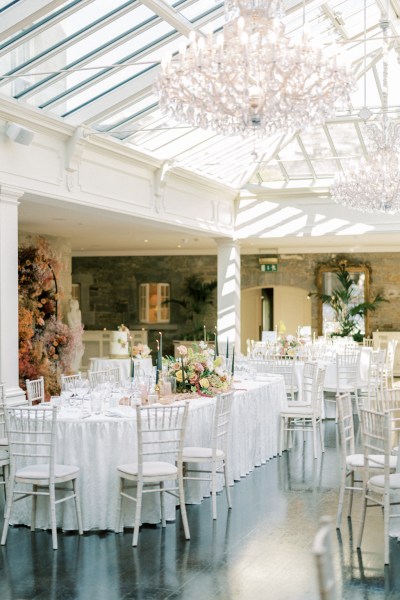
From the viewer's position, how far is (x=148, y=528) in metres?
6.57

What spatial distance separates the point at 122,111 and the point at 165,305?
1230cm

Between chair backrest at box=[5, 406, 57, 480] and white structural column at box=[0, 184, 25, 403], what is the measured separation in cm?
203

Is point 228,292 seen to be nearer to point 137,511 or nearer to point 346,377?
point 346,377

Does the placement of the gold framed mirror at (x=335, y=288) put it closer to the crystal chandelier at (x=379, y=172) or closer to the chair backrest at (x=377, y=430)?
the crystal chandelier at (x=379, y=172)

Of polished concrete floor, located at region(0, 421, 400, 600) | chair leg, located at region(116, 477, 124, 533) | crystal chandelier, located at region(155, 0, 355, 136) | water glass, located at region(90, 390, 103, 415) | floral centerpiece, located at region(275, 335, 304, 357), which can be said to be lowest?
polished concrete floor, located at region(0, 421, 400, 600)

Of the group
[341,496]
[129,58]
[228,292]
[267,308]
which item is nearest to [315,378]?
[341,496]

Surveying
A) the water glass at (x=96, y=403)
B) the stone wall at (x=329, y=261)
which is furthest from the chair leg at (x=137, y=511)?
the stone wall at (x=329, y=261)

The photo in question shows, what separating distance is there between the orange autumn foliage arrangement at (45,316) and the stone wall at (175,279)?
813cm

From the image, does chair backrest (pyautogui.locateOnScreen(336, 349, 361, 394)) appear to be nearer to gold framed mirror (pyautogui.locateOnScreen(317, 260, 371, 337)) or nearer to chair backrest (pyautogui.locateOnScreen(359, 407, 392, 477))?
chair backrest (pyautogui.locateOnScreen(359, 407, 392, 477))

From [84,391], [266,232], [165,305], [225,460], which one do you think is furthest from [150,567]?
[165,305]

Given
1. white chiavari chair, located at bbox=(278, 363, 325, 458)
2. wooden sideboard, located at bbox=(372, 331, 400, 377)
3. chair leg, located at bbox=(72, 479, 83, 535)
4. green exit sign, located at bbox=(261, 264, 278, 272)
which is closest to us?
chair leg, located at bbox=(72, 479, 83, 535)

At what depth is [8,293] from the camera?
8875 mm

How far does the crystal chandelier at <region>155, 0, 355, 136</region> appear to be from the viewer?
613cm

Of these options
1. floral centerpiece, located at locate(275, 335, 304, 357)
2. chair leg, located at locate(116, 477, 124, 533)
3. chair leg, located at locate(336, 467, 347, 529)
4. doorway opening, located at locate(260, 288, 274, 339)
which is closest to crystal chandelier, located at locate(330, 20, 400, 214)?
floral centerpiece, located at locate(275, 335, 304, 357)
